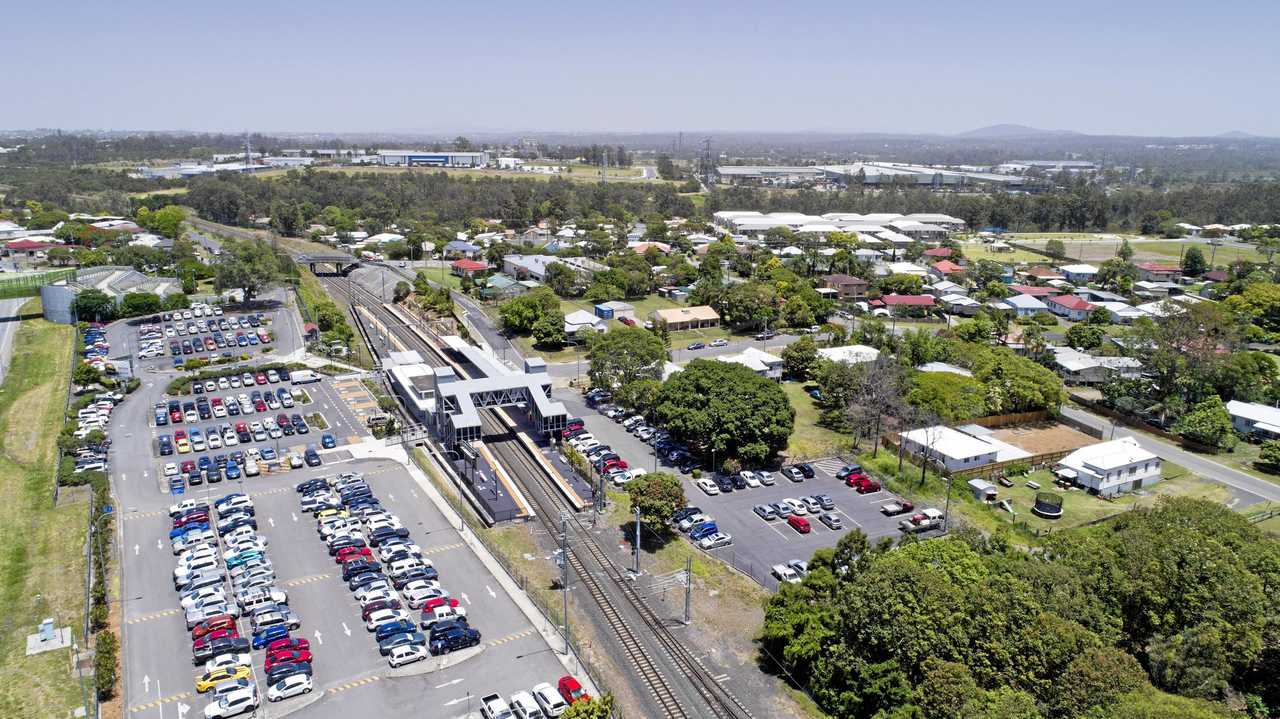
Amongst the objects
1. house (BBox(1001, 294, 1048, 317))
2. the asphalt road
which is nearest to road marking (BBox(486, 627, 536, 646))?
the asphalt road

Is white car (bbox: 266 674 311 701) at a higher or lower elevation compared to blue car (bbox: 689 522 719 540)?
lower

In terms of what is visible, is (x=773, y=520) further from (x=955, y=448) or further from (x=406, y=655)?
(x=406, y=655)

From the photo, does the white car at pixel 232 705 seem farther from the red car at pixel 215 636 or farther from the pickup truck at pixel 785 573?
the pickup truck at pixel 785 573

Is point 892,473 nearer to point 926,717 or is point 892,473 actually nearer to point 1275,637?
point 1275,637

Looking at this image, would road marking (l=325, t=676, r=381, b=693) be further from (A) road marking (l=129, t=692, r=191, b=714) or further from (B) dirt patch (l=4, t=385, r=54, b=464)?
(B) dirt patch (l=4, t=385, r=54, b=464)

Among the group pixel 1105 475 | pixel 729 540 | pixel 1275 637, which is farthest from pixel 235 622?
pixel 1105 475
